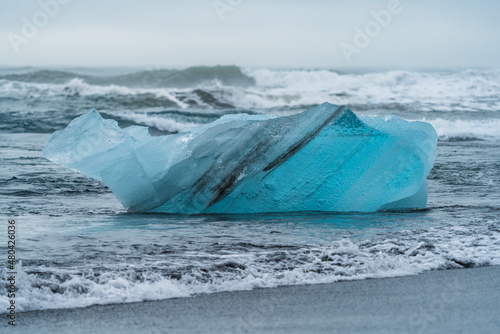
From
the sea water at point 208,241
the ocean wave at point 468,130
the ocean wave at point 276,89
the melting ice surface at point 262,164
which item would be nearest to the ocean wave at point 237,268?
the sea water at point 208,241

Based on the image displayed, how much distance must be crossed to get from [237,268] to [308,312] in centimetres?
85

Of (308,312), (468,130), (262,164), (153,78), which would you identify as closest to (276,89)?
(153,78)

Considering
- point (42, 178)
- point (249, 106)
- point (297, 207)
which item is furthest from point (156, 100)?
point (297, 207)

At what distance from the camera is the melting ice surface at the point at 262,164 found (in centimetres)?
582

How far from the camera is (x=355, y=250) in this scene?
463 centimetres

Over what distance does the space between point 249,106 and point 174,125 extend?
8207mm

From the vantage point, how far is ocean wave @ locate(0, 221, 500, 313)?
3.70 meters

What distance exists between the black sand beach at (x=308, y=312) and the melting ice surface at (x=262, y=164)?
6.50 feet

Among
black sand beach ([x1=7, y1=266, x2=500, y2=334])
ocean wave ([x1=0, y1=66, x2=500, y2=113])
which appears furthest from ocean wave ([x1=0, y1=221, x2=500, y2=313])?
ocean wave ([x1=0, y1=66, x2=500, y2=113])

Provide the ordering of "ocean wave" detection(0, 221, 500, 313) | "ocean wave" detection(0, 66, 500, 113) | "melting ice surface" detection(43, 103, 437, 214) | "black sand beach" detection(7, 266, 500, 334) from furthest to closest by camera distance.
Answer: "ocean wave" detection(0, 66, 500, 113) < "melting ice surface" detection(43, 103, 437, 214) < "ocean wave" detection(0, 221, 500, 313) < "black sand beach" detection(7, 266, 500, 334)

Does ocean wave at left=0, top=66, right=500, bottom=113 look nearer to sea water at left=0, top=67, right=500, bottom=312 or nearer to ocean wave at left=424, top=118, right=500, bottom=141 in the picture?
ocean wave at left=424, top=118, right=500, bottom=141

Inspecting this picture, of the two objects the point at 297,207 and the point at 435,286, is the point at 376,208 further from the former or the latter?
the point at 435,286

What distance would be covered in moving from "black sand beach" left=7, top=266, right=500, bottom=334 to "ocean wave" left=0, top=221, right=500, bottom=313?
0.12 metres

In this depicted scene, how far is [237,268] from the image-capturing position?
4.20 meters
